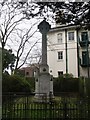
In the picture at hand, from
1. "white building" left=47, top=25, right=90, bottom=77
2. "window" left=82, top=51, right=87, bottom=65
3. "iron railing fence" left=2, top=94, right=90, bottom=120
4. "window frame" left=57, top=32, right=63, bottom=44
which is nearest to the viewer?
"iron railing fence" left=2, top=94, right=90, bottom=120

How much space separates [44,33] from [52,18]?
3.85 meters

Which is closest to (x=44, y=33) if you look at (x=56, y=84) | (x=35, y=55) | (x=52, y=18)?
(x=52, y=18)

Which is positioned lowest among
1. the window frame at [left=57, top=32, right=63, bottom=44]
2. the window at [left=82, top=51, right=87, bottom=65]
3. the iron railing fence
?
the iron railing fence

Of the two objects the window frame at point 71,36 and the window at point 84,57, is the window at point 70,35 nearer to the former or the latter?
the window frame at point 71,36

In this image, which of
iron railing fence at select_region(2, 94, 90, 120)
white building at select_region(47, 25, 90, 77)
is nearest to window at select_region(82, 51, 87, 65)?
white building at select_region(47, 25, 90, 77)

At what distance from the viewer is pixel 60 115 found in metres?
4.94

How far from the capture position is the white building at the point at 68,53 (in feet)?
60.8

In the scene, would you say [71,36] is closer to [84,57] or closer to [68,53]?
[68,53]

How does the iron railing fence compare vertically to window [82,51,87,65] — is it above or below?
below

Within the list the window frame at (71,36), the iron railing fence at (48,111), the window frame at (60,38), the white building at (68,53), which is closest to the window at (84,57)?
the white building at (68,53)

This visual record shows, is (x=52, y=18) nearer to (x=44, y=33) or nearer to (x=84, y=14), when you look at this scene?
(x=84, y=14)

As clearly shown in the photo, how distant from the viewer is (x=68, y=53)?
62.1ft

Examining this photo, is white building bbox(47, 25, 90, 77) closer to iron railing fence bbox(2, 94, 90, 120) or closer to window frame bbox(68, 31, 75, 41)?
window frame bbox(68, 31, 75, 41)

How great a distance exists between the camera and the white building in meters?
18.5
